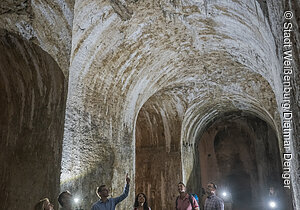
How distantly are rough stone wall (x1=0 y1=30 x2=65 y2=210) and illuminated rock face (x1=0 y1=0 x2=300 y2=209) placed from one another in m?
0.04

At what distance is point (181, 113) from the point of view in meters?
9.02

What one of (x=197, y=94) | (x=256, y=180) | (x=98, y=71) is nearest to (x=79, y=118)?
(x=98, y=71)

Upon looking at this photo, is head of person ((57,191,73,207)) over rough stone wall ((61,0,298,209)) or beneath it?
beneath

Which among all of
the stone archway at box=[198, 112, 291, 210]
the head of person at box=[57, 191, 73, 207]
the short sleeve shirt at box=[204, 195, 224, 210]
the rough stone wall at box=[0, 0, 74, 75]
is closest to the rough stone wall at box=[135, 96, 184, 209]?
the short sleeve shirt at box=[204, 195, 224, 210]

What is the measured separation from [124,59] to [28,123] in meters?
2.58

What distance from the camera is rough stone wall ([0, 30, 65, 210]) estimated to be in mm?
3104

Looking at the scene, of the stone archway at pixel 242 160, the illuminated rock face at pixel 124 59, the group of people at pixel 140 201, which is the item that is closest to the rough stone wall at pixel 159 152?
the illuminated rock face at pixel 124 59

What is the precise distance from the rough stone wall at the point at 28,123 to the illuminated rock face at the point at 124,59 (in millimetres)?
35

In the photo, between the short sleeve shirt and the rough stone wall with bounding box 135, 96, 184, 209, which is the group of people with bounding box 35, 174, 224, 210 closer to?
the short sleeve shirt

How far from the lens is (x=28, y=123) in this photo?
3.35 meters

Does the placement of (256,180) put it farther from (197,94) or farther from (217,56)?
(217,56)

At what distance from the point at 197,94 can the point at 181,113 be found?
0.81 metres

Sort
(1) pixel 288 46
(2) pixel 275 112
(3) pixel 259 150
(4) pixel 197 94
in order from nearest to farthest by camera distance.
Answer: (1) pixel 288 46
(2) pixel 275 112
(4) pixel 197 94
(3) pixel 259 150

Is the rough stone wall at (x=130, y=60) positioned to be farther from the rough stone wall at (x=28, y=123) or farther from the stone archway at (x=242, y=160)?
the stone archway at (x=242, y=160)
